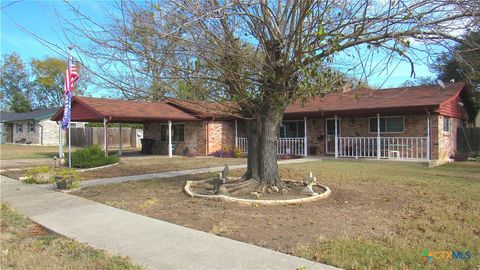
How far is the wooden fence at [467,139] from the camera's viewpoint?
69.0ft

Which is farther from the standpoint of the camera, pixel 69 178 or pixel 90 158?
pixel 90 158

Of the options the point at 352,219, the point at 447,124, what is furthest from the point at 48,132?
the point at 352,219

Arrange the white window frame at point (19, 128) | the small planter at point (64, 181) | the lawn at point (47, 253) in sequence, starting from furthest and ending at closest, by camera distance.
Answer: the white window frame at point (19, 128) → the small planter at point (64, 181) → the lawn at point (47, 253)

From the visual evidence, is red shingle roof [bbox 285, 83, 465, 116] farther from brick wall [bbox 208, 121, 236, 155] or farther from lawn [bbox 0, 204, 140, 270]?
lawn [bbox 0, 204, 140, 270]

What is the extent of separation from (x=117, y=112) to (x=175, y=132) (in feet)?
19.7

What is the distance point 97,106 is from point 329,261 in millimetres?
18681

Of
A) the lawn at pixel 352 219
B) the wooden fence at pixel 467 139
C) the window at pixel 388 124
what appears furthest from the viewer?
the wooden fence at pixel 467 139

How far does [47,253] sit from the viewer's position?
5.04 meters

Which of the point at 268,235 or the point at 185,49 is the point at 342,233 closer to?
the point at 268,235

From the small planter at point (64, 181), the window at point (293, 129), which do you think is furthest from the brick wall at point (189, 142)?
the small planter at point (64, 181)

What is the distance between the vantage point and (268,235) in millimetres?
5879

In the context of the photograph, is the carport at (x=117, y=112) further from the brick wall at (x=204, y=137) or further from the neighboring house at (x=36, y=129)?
the neighboring house at (x=36, y=129)

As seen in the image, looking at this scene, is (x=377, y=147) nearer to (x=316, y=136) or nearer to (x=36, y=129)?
(x=316, y=136)

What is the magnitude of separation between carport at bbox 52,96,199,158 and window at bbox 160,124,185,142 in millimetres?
1175
